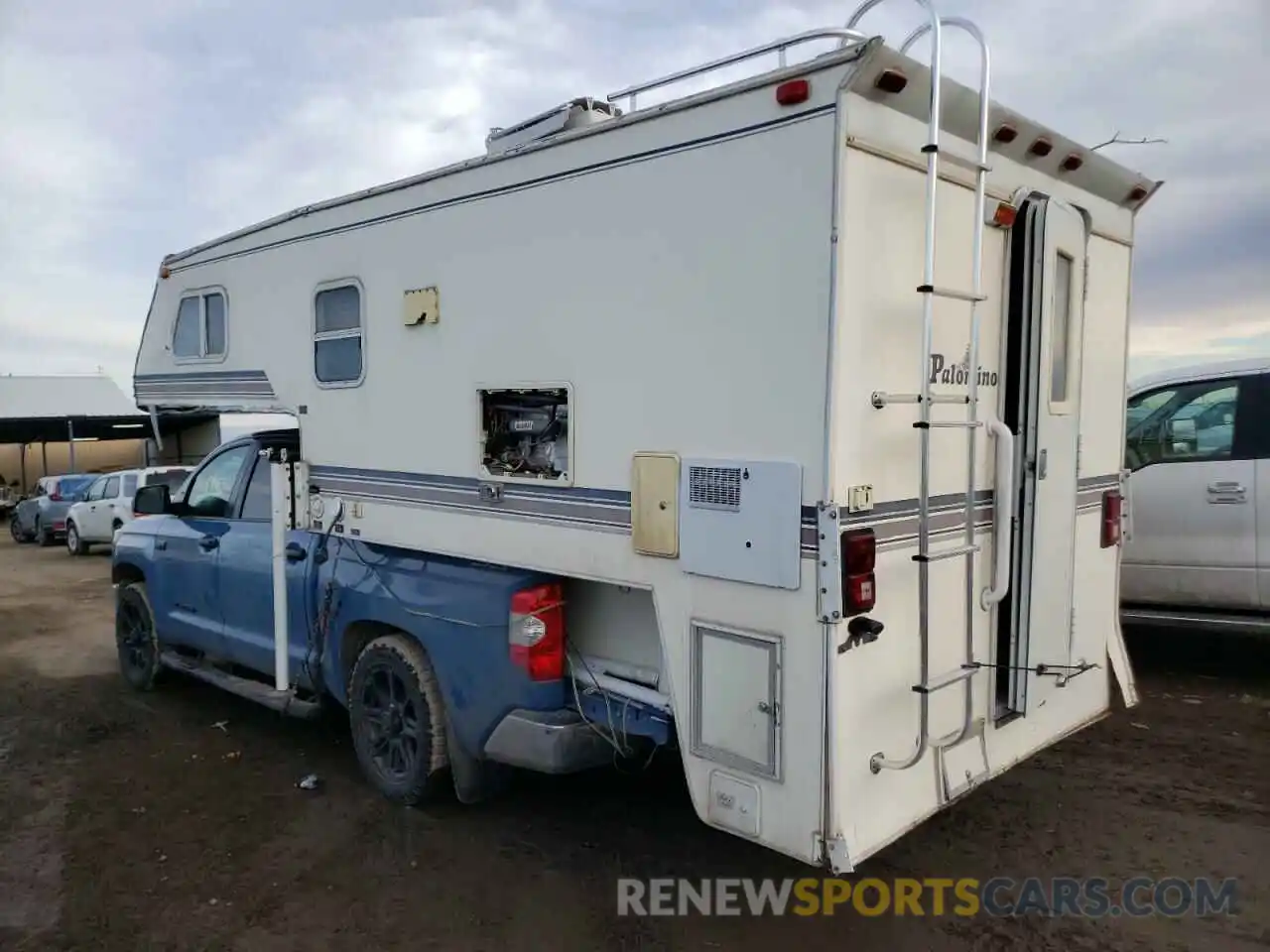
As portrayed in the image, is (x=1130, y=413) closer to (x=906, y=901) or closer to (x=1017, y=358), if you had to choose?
(x=1017, y=358)

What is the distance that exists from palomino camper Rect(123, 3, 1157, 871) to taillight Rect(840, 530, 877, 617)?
0.04 ft

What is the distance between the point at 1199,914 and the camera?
12.2ft

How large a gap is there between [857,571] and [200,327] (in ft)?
15.5

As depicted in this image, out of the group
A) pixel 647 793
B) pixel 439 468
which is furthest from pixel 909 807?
pixel 439 468

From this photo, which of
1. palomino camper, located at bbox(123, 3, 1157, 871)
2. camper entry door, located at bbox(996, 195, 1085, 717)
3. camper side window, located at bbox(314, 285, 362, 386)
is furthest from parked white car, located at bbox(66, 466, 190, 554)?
camper entry door, located at bbox(996, 195, 1085, 717)

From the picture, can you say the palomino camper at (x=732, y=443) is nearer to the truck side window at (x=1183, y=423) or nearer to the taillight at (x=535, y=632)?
the taillight at (x=535, y=632)

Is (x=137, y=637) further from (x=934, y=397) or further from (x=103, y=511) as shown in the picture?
(x=103, y=511)

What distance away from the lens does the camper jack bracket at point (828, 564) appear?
311 centimetres

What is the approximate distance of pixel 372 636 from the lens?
5.00m

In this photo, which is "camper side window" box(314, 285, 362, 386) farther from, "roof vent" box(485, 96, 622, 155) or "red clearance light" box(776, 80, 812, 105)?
"red clearance light" box(776, 80, 812, 105)

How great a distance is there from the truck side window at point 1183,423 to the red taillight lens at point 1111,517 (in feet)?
7.43

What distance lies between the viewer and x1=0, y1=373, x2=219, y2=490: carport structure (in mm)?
28672

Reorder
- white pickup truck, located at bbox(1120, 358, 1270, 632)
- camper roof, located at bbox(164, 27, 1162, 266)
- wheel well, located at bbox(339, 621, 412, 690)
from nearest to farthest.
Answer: camper roof, located at bbox(164, 27, 1162, 266)
wheel well, located at bbox(339, 621, 412, 690)
white pickup truck, located at bbox(1120, 358, 1270, 632)

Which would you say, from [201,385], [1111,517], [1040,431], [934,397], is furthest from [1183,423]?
[201,385]
